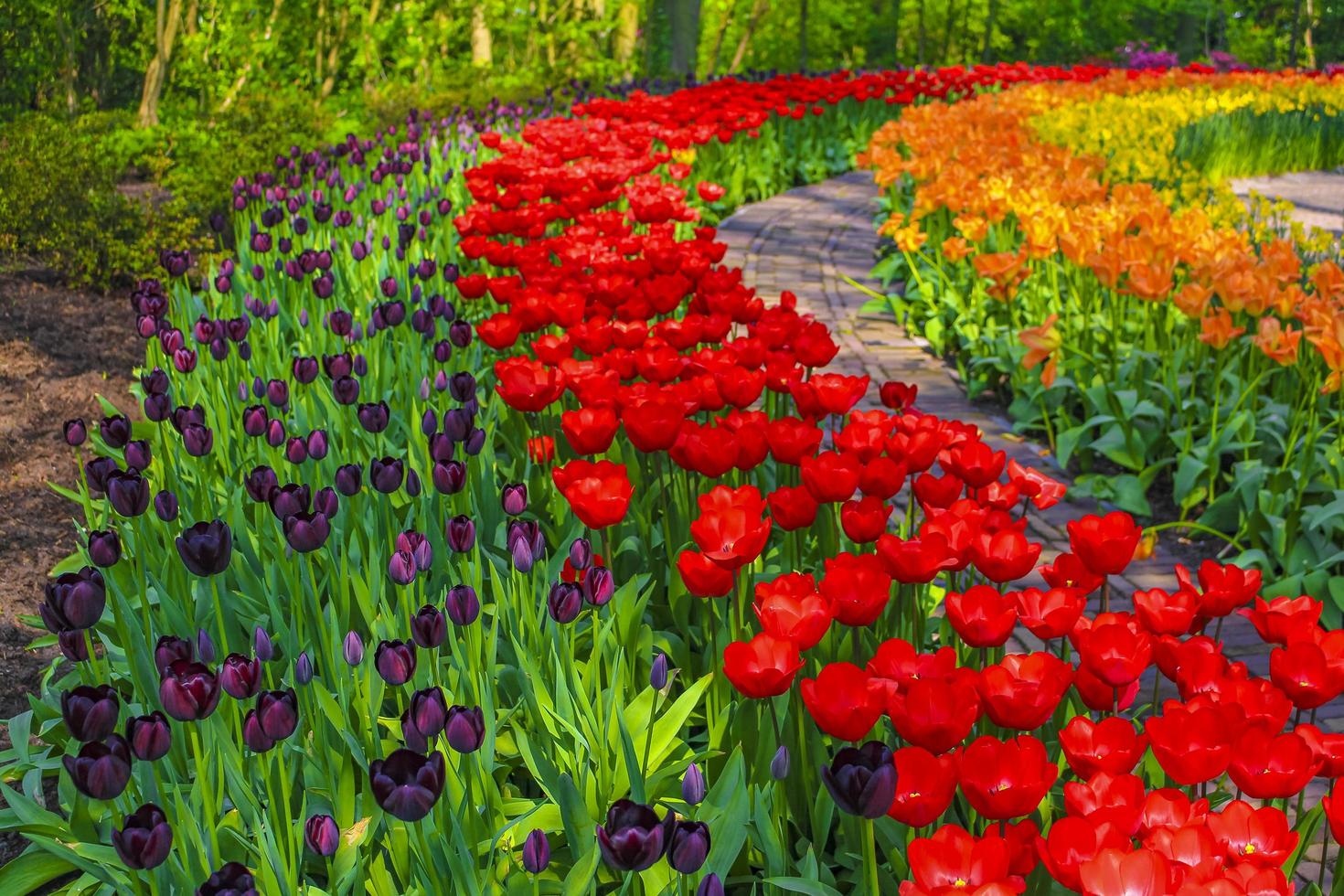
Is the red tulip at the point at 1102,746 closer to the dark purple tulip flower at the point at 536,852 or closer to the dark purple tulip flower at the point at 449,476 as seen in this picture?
the dark purple tulip flower at the point at 536,852

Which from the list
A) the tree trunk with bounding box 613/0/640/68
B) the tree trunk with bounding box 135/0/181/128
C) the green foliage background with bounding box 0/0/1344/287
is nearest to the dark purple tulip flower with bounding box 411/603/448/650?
the green foliage background with bounding box 0/0/1344/287

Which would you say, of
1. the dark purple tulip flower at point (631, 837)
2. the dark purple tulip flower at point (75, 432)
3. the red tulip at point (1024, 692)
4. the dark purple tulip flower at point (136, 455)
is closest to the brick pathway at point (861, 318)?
the red tulip at point (1024, 692)

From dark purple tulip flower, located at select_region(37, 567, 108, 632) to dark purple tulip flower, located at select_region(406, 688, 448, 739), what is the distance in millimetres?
600

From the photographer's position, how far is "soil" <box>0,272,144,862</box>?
→ 3.30 metres

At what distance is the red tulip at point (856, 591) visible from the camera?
80.7 inches

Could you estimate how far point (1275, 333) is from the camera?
3.95 m

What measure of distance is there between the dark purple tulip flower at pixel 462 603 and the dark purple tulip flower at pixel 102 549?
26.6 inches

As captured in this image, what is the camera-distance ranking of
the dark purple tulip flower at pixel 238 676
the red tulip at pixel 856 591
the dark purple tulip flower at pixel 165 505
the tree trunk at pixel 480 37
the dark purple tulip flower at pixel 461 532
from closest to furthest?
the dark purple tulip flower at pixel 238 676, the red tulip at pixel 856 591, the dark purple tulip flower at pixel 461 532, the dark purple tulip flower at pixel 165 505, the tree trunk at pixel 480 37

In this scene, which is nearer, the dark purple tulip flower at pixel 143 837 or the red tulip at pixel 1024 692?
the dark purple tulip flower at pixel 143 837

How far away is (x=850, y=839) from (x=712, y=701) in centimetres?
44

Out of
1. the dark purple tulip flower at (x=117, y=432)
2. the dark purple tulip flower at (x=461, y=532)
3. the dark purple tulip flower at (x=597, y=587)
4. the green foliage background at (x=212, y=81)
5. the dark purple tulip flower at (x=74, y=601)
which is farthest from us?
the green foliage background at (x=212, y=81)

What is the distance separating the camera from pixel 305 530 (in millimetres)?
2289

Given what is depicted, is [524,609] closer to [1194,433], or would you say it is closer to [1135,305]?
[1194,433]

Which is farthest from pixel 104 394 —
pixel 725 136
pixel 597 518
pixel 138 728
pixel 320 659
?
pixel 725 136
